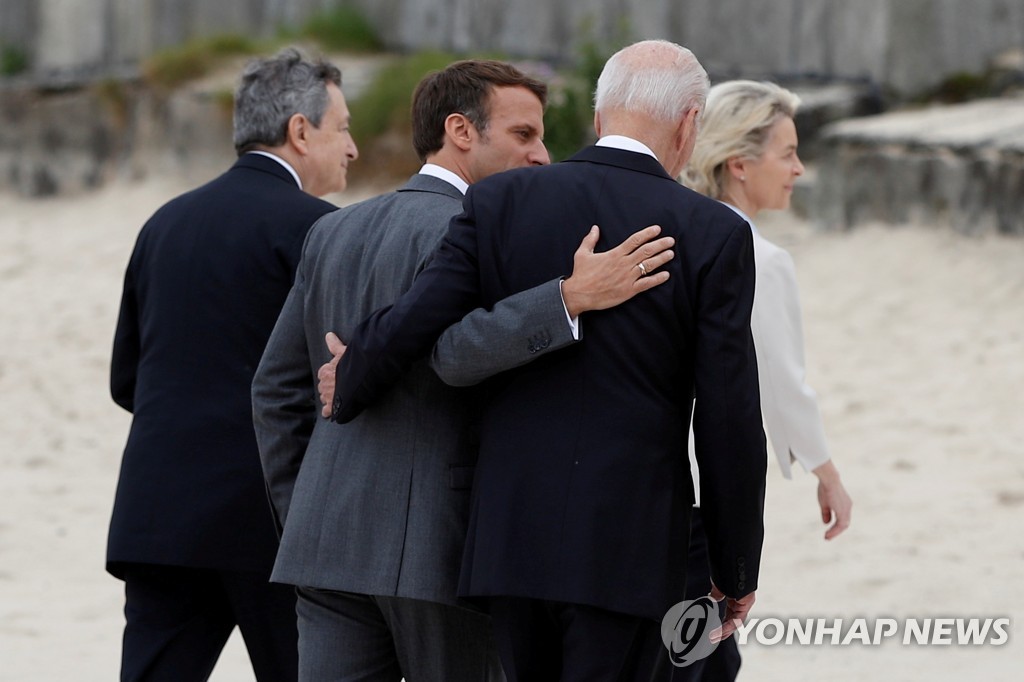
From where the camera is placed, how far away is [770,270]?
2.99m

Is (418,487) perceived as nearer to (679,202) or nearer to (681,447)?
(681,447)

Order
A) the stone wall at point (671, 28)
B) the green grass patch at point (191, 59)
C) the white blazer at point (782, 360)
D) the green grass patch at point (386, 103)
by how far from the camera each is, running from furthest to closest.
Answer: the green grass patch at point (191, 59) < the green grass patch at point (386, 103) < the stone wall at point (671, 28) < the white blazer at point (782, 360)

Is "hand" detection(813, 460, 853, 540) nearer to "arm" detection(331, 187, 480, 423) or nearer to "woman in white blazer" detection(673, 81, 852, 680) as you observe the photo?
"woman in white blazer" detection(673, 81, 852, 680)

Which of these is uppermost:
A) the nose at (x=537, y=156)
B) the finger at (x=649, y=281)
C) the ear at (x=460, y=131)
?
the ear at (x=460, y=131)

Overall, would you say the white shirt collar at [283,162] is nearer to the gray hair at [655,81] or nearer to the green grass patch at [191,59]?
the gray hair at [655,81]

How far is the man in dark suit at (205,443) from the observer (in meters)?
2.86

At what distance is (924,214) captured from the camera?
7422mm

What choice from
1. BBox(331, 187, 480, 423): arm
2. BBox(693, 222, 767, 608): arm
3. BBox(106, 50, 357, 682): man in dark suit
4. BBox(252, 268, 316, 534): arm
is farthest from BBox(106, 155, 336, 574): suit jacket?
BBox(693, 222, 767, 608): arm

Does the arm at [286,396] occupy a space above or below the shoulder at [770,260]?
below

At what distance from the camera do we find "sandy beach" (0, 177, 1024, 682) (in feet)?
14.2

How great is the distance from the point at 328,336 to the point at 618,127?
561 millimetres

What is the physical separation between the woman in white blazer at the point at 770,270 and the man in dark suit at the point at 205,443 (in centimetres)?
86

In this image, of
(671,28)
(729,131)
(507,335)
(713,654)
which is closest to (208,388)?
(507,335)

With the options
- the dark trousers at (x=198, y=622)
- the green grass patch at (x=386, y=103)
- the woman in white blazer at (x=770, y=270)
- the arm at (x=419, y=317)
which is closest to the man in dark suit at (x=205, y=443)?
the dark trousers at (x=198, y=622)
